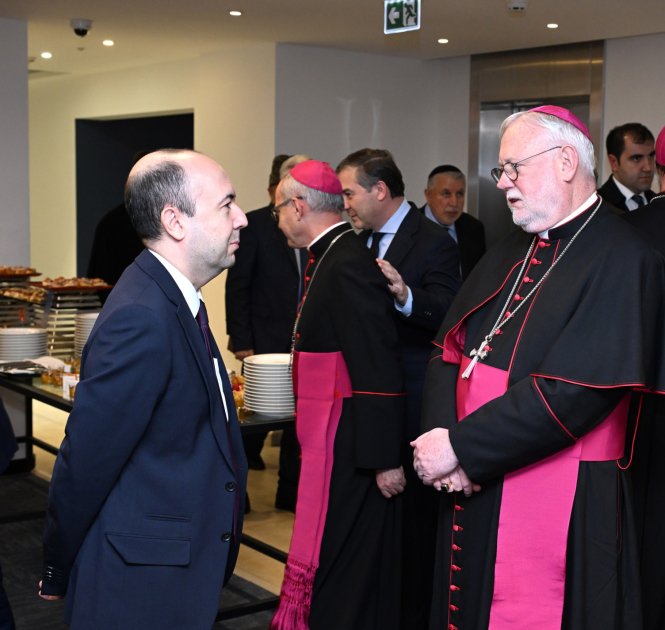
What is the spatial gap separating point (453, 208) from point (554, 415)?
179 inches

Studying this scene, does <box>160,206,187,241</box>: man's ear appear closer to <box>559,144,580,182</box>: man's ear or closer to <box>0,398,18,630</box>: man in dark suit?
<box>559,144,580,182</box>: man's ear

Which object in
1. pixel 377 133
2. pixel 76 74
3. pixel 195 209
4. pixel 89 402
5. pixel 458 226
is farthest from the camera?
pixel 76 74

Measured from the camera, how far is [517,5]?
632cm

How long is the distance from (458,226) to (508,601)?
15.5 feet

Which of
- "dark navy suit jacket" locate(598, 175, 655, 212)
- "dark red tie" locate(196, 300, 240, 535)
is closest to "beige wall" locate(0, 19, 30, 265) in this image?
"dark navy suit jacket" locate(598, 175, 655, 212)

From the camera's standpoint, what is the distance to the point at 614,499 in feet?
7.91

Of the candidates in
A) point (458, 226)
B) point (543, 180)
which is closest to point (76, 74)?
point (458, 226)

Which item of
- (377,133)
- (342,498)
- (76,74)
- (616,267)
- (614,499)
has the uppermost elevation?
(76,74)

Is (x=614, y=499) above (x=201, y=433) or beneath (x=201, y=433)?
beneath

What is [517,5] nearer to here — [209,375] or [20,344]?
[20,344]

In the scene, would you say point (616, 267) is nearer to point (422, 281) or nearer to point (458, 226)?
point (422, 281)

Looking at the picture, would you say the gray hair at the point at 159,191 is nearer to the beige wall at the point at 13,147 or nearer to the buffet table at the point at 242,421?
the buffet table at the point at 242,421

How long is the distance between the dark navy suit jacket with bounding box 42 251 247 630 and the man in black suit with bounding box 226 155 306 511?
352cm

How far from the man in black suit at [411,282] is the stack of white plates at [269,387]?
0.43m
